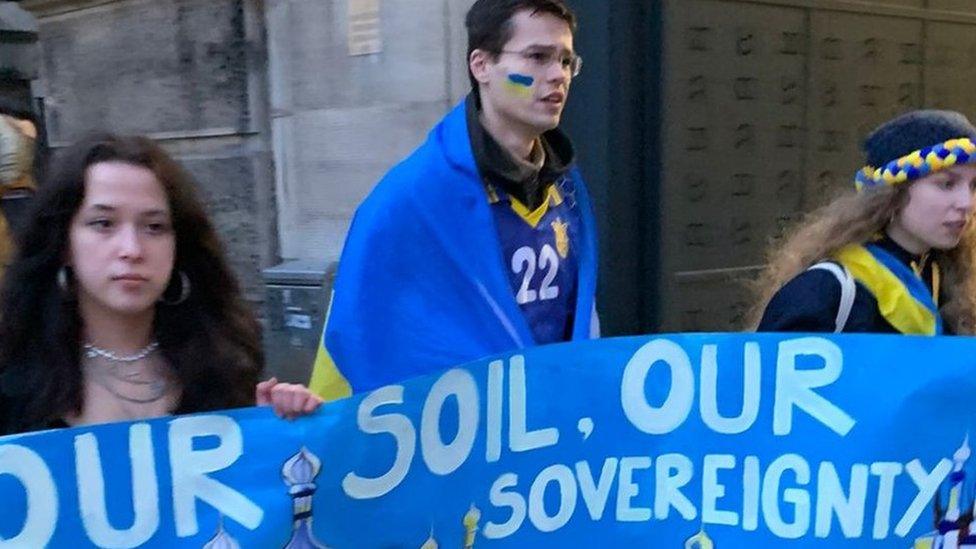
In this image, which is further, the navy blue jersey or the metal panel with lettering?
the metal panel with lettering

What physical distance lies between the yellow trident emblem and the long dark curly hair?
38.3 inches

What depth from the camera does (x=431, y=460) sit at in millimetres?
2359

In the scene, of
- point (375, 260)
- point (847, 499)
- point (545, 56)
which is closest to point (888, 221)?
point (847, 499)

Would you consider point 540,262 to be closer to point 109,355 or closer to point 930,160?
point 930,160

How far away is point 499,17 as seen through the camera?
3137 mm

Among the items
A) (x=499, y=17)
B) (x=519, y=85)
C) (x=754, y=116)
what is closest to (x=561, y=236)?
(x=519, y=85)

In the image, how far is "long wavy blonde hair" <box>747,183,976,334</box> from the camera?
9.31 feet

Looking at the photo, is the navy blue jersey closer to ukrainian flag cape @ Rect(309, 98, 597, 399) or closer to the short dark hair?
ukrainian flag cape @ Rect(309, 98, 597, 399)

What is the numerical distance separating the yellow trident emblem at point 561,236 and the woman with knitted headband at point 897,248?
1.80 feet

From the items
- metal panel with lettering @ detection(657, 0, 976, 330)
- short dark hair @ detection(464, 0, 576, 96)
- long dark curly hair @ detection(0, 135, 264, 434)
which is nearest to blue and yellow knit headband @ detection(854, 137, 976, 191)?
short dark hair @ detection(464, 0, 576, 96)

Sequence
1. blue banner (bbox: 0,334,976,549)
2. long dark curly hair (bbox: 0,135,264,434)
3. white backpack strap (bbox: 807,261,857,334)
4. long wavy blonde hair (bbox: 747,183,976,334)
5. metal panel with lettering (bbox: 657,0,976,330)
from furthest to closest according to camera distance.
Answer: metal panel with lettering (bbox: 657,0,976,330), long wavy blonde hair (bbox: 747,183,976,334), white backpack strap (bbox: 807,261,857,334), blue banner (bbox: 0,334,976,549), long dark curly hair (bbox: 0,135,264,434)

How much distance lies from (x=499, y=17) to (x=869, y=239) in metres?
1.11

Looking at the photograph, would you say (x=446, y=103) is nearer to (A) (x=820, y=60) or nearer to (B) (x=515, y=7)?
(A) (x=820, y=60)

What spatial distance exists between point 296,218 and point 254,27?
113cm
